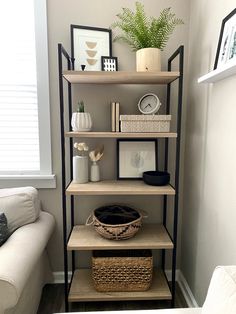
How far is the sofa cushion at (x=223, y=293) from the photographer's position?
75 cm

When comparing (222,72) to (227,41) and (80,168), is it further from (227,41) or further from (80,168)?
(80,168)

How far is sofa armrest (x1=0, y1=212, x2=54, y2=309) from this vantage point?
1.10 meters

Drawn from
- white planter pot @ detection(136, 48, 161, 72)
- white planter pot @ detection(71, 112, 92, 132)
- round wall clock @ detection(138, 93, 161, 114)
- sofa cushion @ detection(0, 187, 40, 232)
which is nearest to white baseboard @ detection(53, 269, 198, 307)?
sofa cushion @ detection(0, 187, 40, 232)

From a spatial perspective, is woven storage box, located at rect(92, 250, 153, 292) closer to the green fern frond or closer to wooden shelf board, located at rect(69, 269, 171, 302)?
wooden shelf board, located at rect(69, 269, 171, 302)

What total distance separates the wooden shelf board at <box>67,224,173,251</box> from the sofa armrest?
0.21 metres

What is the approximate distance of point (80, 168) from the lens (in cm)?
174

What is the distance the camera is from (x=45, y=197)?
197 centimetres

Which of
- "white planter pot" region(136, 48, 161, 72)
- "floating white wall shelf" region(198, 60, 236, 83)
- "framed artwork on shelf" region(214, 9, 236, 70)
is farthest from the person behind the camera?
"white planter pot" region(136, 48, 161, 72)

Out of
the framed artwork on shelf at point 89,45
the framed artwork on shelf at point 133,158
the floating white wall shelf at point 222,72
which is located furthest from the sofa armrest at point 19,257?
the floating white wall shelf at point 222,72

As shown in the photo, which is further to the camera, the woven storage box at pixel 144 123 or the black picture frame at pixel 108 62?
the black picture frame at pixel 108 62

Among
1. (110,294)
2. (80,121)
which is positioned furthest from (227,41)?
(110,294)

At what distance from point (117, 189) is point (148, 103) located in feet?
2.14

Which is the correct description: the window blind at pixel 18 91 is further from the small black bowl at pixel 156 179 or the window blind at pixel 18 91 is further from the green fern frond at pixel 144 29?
the small black bowl at pixel 156 179

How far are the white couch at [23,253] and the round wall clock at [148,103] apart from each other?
0.98 metres
